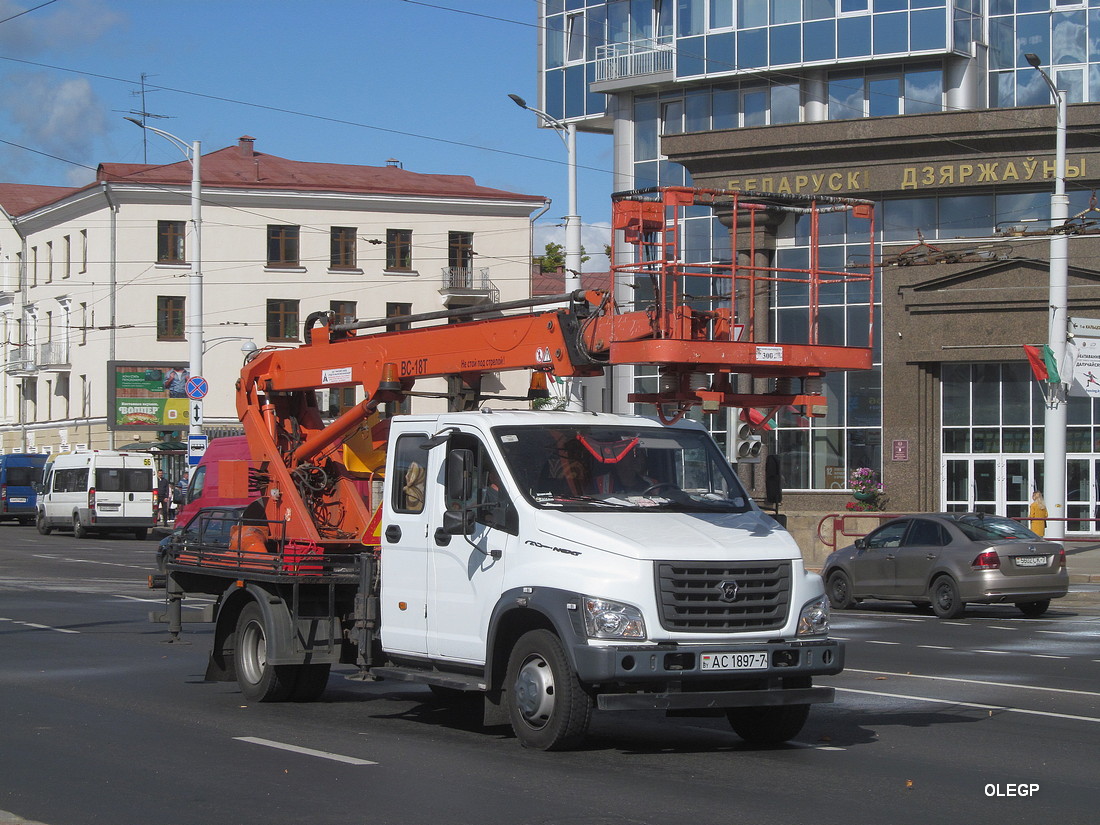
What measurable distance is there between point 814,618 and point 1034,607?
1301cm

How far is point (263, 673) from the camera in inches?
468

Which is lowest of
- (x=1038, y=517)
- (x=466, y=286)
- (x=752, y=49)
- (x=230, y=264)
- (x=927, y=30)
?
(x=1038, y=517)

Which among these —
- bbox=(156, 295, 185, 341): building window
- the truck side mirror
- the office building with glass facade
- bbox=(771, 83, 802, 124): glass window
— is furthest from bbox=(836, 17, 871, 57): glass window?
the truck side mirror

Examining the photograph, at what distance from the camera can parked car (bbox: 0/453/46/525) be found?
56.3 meters

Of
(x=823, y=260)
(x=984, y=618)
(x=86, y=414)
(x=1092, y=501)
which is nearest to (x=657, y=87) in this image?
(x=823, y=260)

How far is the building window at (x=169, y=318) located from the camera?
204 ft

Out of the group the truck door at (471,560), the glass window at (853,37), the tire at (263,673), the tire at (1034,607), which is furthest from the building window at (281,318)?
the truck door at (471,560)

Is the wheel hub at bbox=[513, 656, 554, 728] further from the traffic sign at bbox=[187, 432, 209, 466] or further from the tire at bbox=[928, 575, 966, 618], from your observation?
the traffic sign at bbox=[187, 432, 209, 466]

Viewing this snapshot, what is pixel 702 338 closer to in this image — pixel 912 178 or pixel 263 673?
pixel 263 673

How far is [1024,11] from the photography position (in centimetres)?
4256

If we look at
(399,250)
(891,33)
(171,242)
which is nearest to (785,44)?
(891,33)

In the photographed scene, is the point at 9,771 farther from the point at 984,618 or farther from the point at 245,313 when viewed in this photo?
the point at 245,313

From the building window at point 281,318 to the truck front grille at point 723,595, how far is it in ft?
181

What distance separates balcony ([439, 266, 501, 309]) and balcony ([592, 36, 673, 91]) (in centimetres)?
1880
